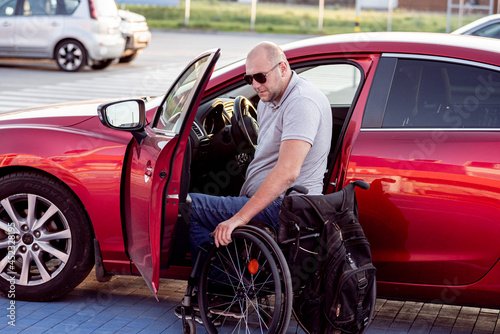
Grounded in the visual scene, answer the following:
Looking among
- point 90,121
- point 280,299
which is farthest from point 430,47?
point 90,121

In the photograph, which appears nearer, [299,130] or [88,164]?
[299,130]

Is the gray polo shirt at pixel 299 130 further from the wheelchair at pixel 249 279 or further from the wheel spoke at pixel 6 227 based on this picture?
the wheel spoke at pixel 6 227

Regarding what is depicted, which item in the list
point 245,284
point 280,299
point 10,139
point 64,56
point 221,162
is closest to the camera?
point 280,299

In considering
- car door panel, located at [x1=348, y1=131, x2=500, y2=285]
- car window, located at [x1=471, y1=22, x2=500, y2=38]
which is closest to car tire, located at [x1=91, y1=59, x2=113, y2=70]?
car window, located at [x1=471, y1=22, x2=500, y2=38]

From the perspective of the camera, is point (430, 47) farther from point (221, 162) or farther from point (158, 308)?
point (158, 308)

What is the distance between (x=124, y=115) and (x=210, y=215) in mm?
791

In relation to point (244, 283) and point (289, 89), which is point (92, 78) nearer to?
point (289, 89)

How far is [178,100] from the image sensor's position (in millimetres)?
4246

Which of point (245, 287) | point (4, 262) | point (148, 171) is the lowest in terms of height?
point (4, 262)

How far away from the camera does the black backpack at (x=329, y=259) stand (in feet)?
12.3

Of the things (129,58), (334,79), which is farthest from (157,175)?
(129,58)

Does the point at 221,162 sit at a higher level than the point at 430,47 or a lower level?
lower

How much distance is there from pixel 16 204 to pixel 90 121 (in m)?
0.63

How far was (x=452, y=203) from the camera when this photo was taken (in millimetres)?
3922
